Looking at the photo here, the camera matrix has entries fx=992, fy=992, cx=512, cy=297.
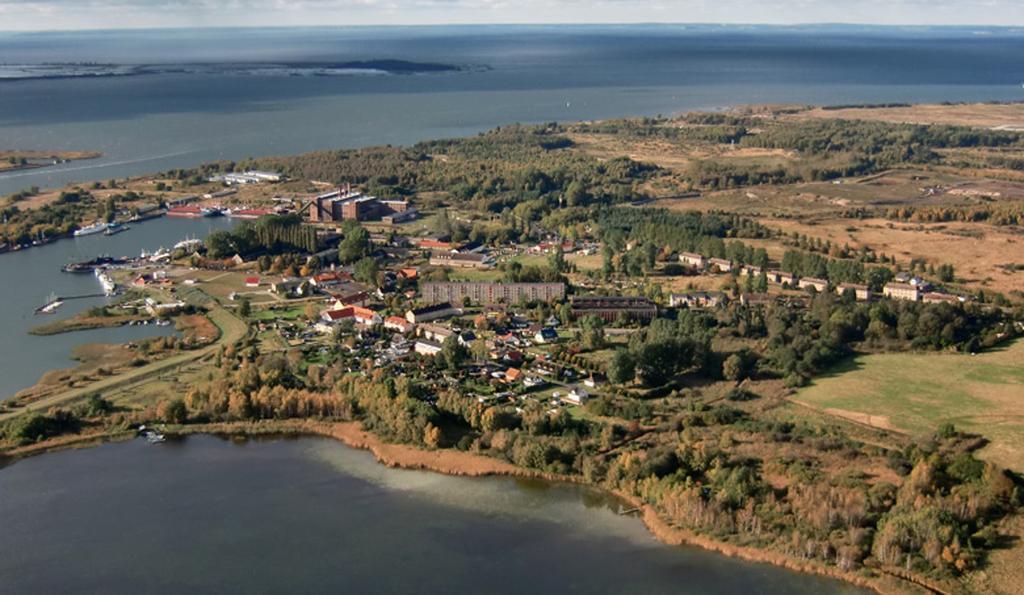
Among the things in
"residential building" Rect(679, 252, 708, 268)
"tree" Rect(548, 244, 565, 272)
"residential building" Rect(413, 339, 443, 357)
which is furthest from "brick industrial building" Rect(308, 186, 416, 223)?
"residential building" Rect(413, 339, 443, 357)

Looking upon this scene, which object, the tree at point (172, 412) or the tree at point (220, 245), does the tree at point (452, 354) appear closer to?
the tree at point (172, 412)

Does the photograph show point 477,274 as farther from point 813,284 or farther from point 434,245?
point 813,284

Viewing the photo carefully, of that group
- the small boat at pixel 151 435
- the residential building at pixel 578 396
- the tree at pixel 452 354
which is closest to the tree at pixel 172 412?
the small boat at pixel 151 435

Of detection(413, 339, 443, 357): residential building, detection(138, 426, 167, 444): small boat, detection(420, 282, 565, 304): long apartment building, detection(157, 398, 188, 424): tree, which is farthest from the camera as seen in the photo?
detection(420, 282, 565, 304): long apartment building

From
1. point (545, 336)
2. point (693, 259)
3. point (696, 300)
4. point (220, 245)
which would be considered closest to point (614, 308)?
point (545, 336)

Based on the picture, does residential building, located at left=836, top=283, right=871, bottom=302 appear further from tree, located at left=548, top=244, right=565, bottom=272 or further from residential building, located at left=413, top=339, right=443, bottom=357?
residential building, located at left=413, top=339, right=443, bottom=357

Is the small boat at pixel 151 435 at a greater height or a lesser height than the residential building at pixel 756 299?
lesser
